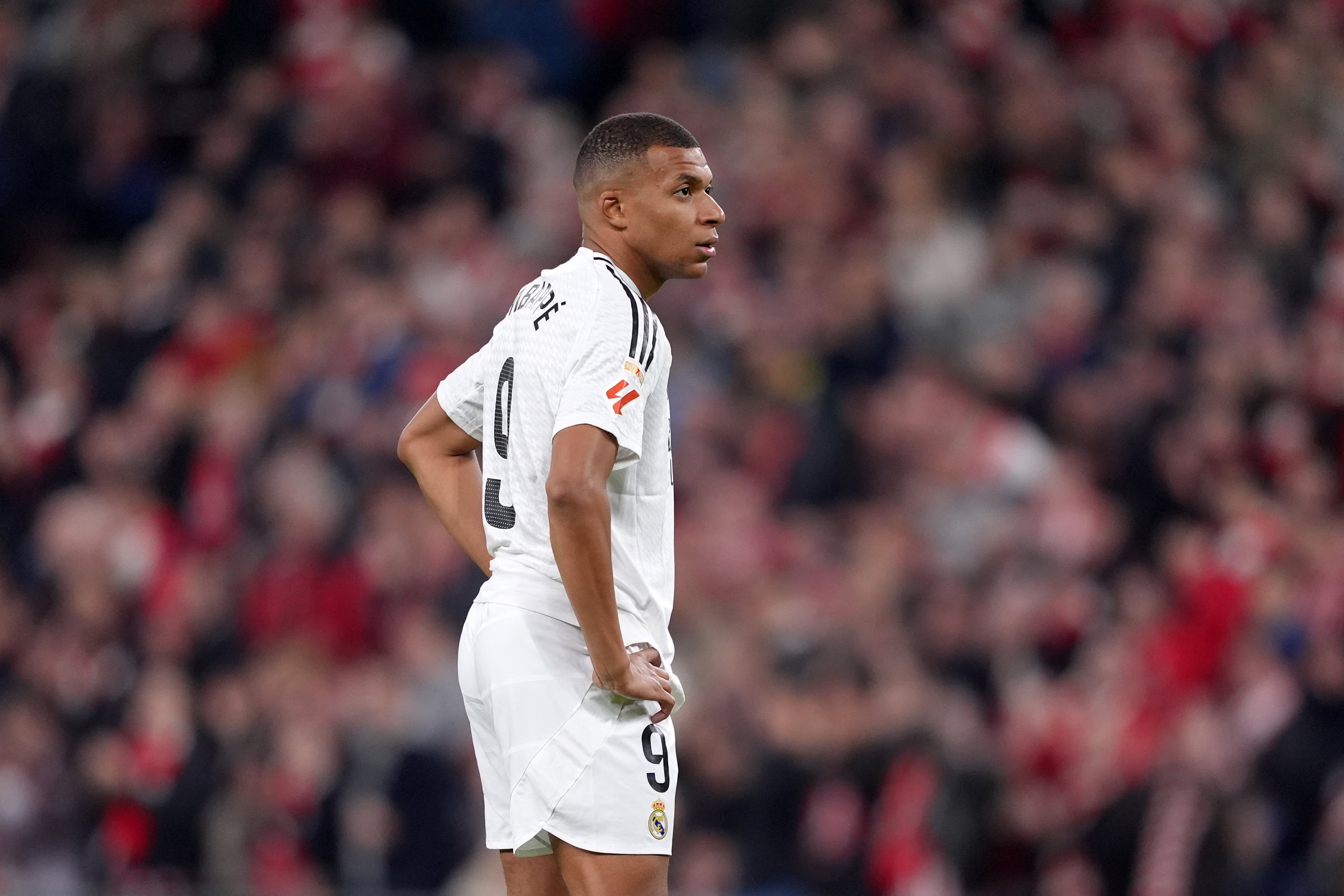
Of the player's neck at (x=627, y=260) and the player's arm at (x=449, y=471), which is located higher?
the player's neck at (x=627, y=260)

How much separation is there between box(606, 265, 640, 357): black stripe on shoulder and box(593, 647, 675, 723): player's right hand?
62cm

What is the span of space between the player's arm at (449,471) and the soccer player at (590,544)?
0.19 m

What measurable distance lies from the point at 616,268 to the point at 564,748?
1009 millimetres

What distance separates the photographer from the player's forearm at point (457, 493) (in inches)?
183

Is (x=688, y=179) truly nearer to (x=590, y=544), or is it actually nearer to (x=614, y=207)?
(x=614, y=207)

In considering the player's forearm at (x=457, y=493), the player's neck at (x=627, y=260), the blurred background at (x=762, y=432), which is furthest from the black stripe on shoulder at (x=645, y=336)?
the blurred background at (x=762, y=432)

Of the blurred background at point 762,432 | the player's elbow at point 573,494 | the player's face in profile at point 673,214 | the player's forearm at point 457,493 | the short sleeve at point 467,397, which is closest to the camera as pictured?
the player's elbow at point 573,494

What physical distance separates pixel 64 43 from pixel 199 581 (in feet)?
19.1

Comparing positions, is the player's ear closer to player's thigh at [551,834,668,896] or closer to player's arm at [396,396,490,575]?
player's arm at [396,396,490,575]

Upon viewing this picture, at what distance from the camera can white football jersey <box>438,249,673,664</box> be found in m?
4.09

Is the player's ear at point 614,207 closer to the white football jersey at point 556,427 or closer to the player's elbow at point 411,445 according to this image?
the white football jersey at point 556,427

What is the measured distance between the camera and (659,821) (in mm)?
4145

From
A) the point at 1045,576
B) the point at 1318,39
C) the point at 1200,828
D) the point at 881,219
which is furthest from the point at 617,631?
the point at 1318,39

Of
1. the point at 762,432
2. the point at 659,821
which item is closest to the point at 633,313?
the point at 659,821
